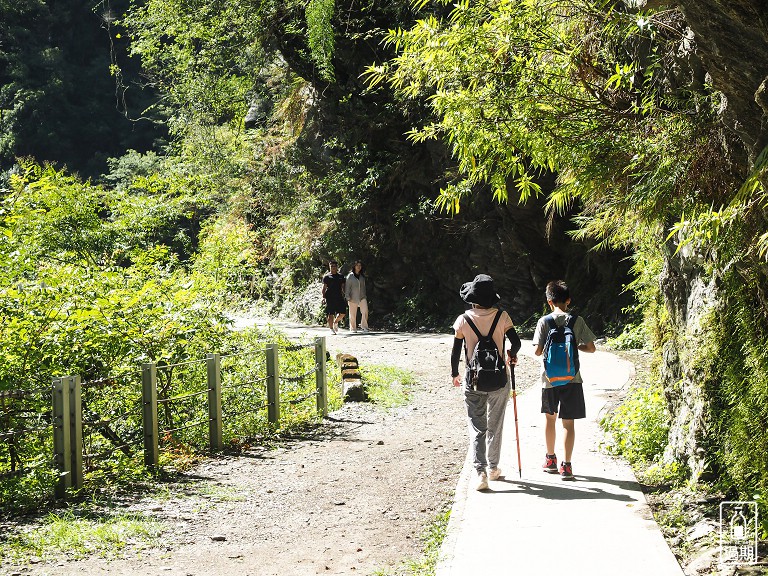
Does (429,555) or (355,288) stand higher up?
(355,288)

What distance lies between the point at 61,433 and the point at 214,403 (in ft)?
8.44

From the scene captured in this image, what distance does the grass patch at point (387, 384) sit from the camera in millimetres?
13969

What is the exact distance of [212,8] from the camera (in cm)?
2925

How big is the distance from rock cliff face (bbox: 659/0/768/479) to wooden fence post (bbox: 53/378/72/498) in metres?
5.61

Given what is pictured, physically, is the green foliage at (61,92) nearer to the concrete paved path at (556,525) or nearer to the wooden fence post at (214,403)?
the wooden fence post at (214,403)

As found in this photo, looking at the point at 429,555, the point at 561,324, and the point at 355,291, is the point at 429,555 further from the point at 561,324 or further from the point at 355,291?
the point at 355,291

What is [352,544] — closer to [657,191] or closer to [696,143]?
[657,191]

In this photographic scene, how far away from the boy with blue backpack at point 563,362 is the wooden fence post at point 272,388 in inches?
197

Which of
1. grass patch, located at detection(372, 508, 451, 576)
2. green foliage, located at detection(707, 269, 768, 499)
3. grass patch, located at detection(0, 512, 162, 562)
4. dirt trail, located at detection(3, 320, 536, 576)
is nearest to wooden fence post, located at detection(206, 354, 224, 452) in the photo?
dirt trail, located at detection(3, 320, 536, 576)

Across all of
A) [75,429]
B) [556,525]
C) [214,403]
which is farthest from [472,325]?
[214,403]

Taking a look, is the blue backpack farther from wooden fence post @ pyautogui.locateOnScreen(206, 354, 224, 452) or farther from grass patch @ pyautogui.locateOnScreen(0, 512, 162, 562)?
wooden fence post @ pyautogui.locateOnScreen(206, 354, 224, 452)

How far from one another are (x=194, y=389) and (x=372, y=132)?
52.4 feet

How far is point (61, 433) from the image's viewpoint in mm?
8250

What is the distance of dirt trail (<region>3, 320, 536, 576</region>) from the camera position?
6270mm
